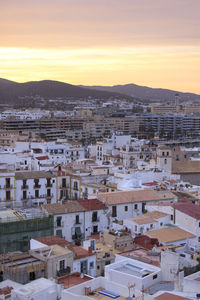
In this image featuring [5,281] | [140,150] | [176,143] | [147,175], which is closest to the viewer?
[5,281]

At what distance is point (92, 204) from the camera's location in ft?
92.3

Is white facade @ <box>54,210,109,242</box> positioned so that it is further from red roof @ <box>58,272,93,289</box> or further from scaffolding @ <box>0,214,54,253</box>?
red roof @ <box>58,272,93,289</box>

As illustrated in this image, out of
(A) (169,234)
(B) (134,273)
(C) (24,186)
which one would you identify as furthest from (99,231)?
(B) (134,273)

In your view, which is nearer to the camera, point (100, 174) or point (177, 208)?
point (177, 208)

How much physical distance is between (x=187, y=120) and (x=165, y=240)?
121 meters

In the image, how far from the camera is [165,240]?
2366 centimetres

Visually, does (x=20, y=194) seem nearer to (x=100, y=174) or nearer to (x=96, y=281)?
(x=100, y=174)

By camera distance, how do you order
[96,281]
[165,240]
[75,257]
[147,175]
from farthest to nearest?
1. [147,175]
2. [165,240]
3. [75,257]
4. [96,281]

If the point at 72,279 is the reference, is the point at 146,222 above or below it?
below

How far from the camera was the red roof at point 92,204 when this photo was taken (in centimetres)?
2770

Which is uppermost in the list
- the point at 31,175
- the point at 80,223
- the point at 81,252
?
the point at 31,175

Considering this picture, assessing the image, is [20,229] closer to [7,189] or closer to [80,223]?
[80,223]

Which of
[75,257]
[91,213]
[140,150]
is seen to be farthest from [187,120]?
[75,257]

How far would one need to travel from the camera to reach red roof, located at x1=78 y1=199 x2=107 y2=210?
27.7m
